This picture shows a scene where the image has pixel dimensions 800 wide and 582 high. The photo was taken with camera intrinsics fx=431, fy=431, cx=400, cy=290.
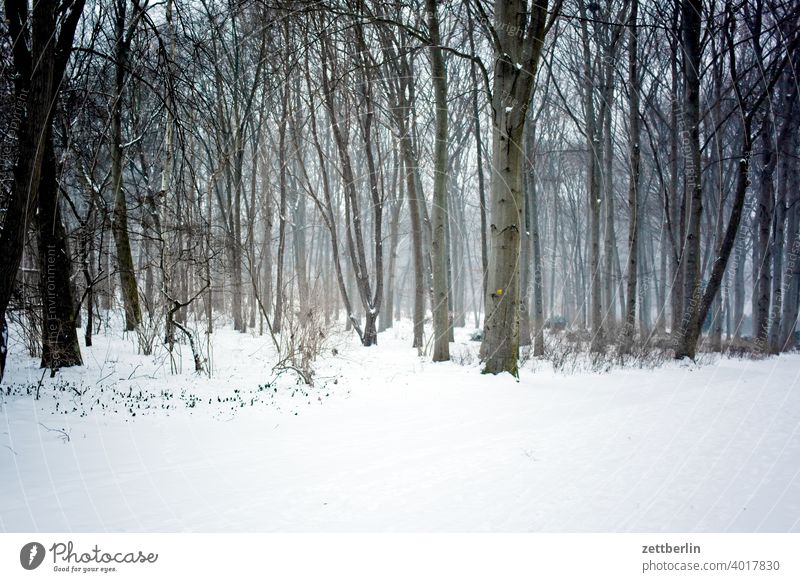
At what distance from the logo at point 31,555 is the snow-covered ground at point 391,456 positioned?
Answer: 0.24 m

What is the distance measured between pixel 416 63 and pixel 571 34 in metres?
4.56

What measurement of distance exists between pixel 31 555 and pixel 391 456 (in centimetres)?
202

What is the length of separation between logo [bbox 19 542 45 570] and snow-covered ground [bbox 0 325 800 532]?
242 millimetres

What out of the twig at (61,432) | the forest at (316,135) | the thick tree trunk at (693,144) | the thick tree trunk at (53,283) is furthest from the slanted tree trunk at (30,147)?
the thick tree trunk at (693,144)

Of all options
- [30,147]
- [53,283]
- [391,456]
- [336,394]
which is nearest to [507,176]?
[336,394]

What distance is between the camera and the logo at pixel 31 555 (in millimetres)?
1718

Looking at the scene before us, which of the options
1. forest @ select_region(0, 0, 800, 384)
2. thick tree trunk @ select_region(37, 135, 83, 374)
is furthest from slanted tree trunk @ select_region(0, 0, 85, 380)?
thick tree trunk @ select_region(37, 135, 83, 374)

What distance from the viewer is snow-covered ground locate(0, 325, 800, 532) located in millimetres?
2182

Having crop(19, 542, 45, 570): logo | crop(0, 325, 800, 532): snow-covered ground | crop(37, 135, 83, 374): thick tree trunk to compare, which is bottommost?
crop(0, 325, 800, 532): snow-covered ground

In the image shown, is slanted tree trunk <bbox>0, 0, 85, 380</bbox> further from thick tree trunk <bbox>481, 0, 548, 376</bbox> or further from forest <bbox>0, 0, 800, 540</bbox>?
thick tree trunk <bbox>481, 0, 548, 376</bbox>

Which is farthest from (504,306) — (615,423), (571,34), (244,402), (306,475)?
(571,34)

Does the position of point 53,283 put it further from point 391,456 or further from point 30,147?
point 391,456

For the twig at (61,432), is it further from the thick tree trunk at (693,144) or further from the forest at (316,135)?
the thick tree trunk at (693,144)

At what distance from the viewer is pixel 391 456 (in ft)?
10.4
